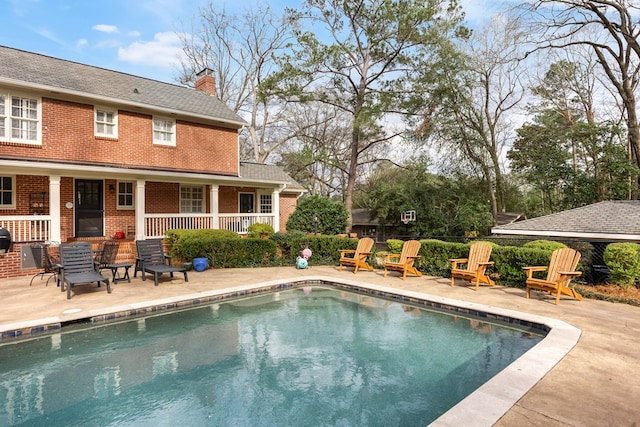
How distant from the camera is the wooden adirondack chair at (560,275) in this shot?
737 cm

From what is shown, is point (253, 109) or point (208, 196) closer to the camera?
point (208, 196)

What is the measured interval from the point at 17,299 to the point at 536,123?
28626 millimetres

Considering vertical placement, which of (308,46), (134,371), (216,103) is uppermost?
(308,46)

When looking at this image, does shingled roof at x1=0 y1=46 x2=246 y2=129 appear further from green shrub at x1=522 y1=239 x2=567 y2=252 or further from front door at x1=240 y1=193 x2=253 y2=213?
green shrub at x1=522 y1=239 x2=567 y2=252

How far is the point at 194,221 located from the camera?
45.6ft

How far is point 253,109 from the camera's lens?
95.1 feet

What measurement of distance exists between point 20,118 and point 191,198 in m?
6.24

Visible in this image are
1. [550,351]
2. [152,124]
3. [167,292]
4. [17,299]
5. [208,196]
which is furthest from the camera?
[208,196]

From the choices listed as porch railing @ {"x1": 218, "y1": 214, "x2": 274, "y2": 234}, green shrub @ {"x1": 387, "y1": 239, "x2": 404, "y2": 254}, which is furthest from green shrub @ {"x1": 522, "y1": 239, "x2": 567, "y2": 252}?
porch railing @ {"x1": 218, "y1": 214, "x2": 274, "y2": 234}

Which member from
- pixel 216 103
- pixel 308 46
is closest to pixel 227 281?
pixel 216 103

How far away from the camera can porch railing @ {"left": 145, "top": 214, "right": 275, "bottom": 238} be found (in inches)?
508

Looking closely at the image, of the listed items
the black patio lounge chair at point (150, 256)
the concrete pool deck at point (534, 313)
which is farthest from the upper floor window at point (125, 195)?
the black patio lounge chair at point (150, 256)

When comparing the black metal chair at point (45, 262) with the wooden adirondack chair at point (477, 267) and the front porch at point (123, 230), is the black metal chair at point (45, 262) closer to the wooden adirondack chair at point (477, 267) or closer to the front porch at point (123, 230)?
the front porch at point (123, 230)

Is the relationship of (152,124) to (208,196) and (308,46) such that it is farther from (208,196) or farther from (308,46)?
(308,46)
